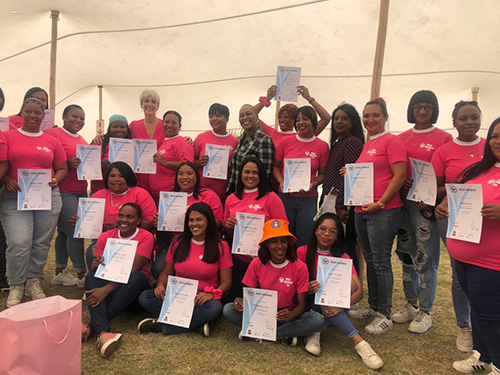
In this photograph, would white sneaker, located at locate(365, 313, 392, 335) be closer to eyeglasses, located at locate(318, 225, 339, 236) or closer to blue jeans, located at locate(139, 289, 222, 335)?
eyeglasses, located at locate(318, 225, 339, 236)

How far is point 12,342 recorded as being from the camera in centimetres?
196

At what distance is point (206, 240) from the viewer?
3.30 meters

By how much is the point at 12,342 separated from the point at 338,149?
2962 mm

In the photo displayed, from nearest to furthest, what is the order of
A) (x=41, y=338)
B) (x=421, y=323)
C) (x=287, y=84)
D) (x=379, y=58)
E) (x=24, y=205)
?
(x=41, y=338) → (x=421, y=323) → (x=24, y=205) → (x=287, y=84) → (x=379, y=58)

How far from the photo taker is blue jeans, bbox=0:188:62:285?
349 centimetres

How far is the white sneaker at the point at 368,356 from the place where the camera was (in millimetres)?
2699

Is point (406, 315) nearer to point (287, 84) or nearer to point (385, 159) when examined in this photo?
point (385, 159)

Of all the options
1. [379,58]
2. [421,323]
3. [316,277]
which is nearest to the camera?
[316,277]

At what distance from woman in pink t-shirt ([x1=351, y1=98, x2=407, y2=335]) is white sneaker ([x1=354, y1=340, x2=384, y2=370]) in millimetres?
503

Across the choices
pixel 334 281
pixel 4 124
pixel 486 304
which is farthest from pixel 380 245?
pixel 4 124

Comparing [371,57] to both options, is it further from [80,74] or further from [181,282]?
[80,74]

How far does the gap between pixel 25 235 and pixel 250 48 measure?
6.65 m

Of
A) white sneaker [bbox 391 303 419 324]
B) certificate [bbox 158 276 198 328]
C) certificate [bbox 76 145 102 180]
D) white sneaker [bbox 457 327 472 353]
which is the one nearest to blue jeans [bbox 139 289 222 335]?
certificate [bbox 158 276 198 328]

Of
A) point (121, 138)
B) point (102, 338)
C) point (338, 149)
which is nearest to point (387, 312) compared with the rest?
point (338, 149)
